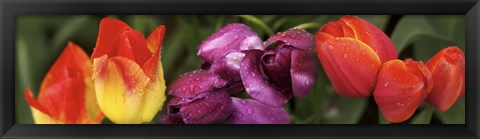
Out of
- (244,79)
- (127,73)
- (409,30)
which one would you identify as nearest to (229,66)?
(244,79)

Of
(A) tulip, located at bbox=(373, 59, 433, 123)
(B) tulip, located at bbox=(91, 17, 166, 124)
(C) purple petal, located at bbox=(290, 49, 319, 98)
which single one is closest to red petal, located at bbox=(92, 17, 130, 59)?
(B) tulip, located at bbox=(91, 17, 166, 124)

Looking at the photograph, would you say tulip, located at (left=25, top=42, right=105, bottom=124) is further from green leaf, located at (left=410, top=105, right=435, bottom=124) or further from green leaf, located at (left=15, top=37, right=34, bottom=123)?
green leaf, located at (left=410, top=105, right=435, bottom=124)

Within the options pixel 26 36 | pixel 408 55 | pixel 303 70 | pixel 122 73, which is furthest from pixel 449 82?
pixel 26 36

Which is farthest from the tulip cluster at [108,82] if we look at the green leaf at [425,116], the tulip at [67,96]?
the green leaf at [425,116]

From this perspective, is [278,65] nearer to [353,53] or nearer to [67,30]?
[353,53]

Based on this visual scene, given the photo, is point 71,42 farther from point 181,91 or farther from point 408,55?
point 408,55

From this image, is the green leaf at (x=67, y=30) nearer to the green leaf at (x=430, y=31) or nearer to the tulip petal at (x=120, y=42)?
the tulip petal at (x=120, y=42)
